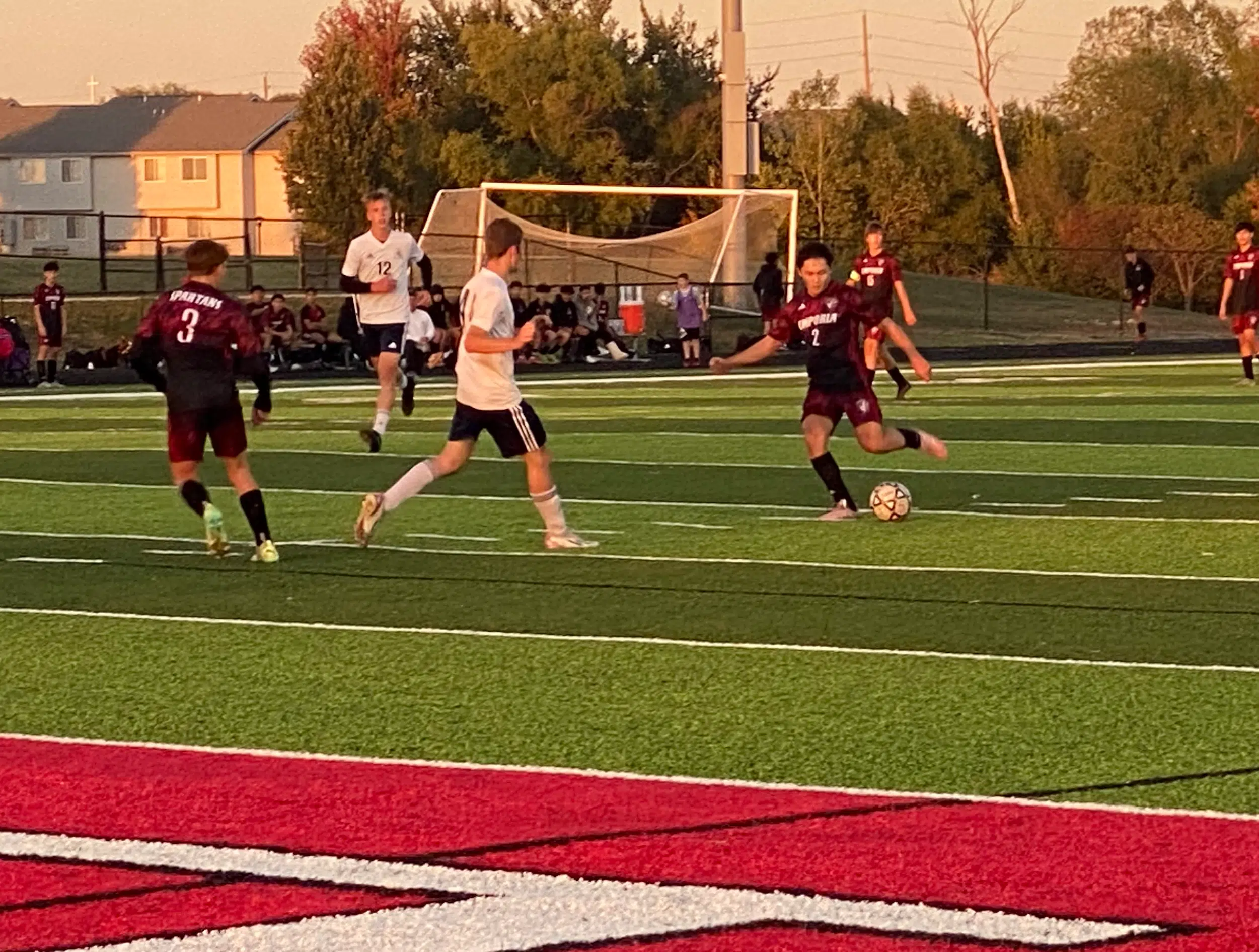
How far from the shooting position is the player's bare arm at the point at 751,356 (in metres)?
12.7

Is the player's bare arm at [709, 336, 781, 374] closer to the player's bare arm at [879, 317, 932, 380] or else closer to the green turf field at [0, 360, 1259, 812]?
the green turf field at [0, 360, 1259, 812]

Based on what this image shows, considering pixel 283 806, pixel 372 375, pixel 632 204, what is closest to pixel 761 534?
pixel 283 806

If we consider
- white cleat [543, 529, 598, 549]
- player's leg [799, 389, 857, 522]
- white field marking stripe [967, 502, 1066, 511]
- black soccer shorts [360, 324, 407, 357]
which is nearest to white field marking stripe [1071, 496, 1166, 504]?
white field marking stripe [967, 502, 1066, 511]

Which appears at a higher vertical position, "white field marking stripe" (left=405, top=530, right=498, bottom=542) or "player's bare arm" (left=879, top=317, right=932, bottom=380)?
"player's bare arm" (left=879, top=317, right=932, bottom=380)

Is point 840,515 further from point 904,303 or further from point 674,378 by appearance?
point 674,378

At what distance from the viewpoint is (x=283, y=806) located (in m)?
6.26

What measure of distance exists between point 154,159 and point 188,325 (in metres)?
97.6

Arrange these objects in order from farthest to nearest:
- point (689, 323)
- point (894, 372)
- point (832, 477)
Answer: point (689, 323) → point (894, 372) → point (832, 477)

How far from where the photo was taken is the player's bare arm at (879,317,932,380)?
13.6 meters

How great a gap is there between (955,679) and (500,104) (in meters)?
71.4

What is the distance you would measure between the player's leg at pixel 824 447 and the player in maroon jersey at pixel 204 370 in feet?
10.2

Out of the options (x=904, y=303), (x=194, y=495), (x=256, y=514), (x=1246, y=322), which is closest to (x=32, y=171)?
(x=1246, y=322)

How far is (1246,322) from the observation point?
25.3 meters

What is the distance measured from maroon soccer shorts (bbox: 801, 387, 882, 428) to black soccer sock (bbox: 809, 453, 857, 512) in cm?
21
